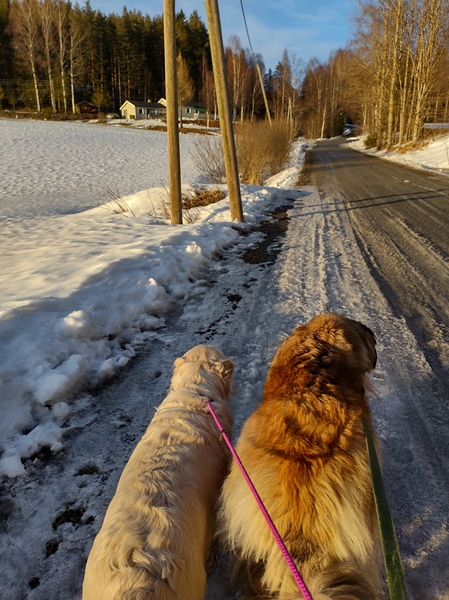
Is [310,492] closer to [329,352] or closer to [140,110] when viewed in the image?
[329,352]

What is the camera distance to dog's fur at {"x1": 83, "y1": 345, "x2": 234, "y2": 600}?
1.33m

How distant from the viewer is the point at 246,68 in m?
49.3

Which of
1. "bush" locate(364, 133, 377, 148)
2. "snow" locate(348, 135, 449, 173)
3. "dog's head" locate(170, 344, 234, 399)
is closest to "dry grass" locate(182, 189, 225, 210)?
"dog's head" locate(170, 344, 234, 399)

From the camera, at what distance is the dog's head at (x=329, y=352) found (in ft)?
6.16

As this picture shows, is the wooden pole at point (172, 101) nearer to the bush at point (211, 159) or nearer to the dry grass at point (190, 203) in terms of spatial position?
the dry grass at point (190, 203)

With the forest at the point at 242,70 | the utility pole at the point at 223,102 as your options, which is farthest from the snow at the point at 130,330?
the forest at the point at 242,70

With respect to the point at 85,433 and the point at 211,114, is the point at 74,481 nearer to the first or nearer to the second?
the point at 85,433

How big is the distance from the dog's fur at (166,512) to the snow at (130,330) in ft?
1.79

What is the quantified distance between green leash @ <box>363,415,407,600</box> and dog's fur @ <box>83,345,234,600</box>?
0.75m

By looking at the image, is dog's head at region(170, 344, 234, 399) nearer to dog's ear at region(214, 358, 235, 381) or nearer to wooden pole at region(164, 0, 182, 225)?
dog's ear at region(214, 358, 235, 381)

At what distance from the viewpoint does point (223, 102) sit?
30.2ft

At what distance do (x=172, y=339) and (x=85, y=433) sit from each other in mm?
1611

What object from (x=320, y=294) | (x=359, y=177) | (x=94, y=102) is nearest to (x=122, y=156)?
(x=359, y=177)

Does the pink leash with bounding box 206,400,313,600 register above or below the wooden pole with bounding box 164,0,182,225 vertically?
below
